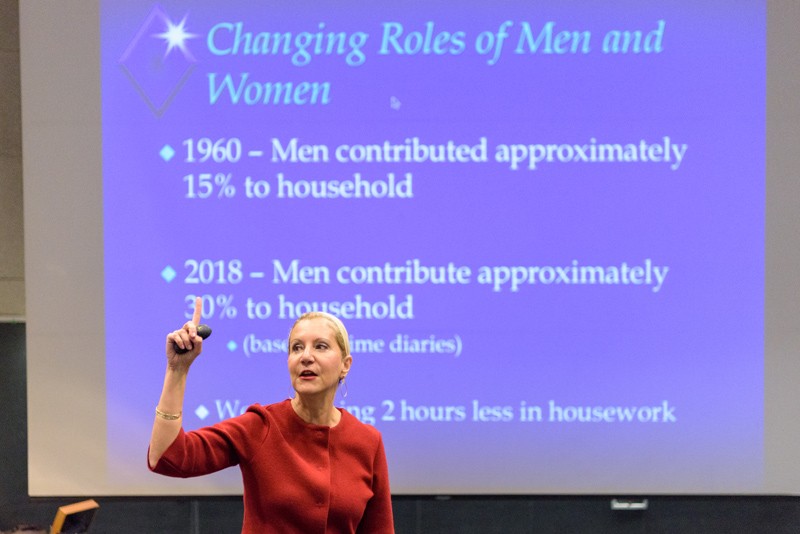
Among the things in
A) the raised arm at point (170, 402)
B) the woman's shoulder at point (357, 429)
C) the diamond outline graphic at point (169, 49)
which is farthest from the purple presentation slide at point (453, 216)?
the raised arm at point (170, 402)

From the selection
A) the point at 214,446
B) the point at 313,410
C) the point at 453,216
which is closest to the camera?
the point at 214,446

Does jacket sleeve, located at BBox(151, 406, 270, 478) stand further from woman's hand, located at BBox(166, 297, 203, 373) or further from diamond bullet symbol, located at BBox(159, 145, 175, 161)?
diamond bullet symbol, located at BBox(159, 145, 175, 161)

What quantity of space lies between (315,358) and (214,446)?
267mm

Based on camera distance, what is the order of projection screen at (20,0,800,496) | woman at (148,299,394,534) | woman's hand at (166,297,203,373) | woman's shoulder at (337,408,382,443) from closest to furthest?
1. woman's hand at (166,297,203,373)
2. woman at (148,299,394,534)
3. woman's shoulder at (337,408,382,443)
4. projection screen at (20,0,800,496)

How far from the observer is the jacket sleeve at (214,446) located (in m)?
1.90

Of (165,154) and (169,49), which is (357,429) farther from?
(169,49)

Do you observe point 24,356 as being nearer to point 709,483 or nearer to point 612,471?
point 612,471

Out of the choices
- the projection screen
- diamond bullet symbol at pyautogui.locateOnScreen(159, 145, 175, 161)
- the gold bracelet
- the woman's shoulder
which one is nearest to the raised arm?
the gold bracelet

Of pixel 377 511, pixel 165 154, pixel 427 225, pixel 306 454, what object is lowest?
pixel 377 511

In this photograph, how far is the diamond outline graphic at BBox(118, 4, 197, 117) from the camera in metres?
3.58

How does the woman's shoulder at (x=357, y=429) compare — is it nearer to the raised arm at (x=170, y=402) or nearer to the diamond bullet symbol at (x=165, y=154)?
the raised arm at (x=170, y=402)

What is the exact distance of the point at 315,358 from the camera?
2.08m

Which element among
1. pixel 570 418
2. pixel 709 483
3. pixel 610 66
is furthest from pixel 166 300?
pixel 709 483

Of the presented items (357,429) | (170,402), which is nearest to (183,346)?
(170,402)
